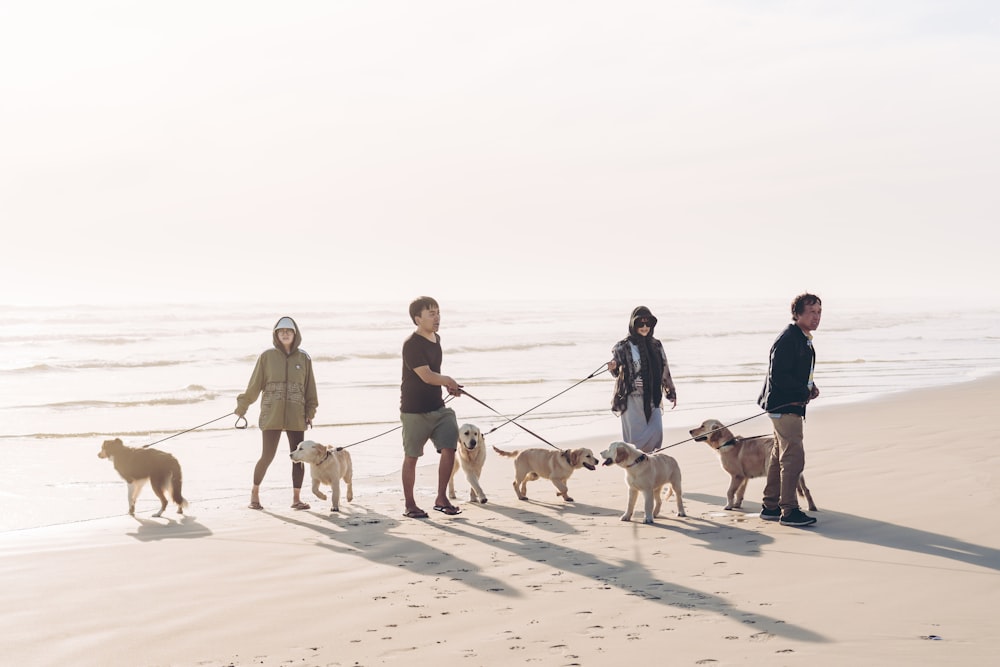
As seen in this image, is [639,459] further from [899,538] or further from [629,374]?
[899,538]

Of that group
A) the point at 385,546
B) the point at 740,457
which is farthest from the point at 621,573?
the point at 740,457

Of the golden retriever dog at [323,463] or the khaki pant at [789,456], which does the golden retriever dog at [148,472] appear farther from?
the khaki pant at [789,456]

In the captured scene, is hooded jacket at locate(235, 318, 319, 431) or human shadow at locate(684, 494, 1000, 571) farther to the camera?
hooded jacket at locate(235, 318, 319, 431)

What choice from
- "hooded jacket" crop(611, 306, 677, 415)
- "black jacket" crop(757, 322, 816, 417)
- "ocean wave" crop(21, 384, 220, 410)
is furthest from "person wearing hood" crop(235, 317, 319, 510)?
"ocean wave" crop(21, 384, 220, 410)

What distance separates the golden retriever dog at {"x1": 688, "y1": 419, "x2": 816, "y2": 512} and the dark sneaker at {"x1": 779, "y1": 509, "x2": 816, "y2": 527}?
59cm

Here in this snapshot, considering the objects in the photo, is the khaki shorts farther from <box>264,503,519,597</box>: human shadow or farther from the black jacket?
the black jacket

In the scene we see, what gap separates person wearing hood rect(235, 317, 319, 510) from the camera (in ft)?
28.3

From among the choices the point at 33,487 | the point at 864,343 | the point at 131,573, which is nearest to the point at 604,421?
the point at 33,487

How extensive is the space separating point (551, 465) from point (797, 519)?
7.95 ft

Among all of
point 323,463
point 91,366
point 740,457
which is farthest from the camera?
point 91,366

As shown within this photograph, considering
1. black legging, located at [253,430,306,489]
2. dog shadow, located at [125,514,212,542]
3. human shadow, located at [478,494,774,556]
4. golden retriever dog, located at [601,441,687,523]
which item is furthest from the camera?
black legging, located at [253,430,306,489]

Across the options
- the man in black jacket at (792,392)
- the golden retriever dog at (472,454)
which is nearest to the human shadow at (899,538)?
the man in black jacket at (792,392)

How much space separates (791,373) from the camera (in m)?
7.08

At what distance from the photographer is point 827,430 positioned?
12648 mm
